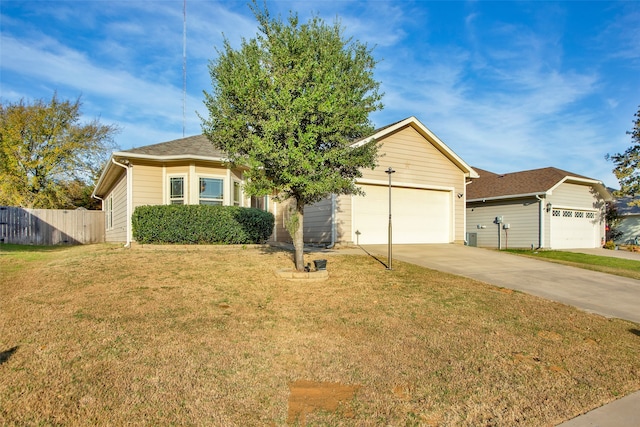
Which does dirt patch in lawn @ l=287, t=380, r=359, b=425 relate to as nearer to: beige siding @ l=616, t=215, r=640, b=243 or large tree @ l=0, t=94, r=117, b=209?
large tree @ l=0, t=94, r=117, b=209

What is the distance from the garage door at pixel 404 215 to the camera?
45.1ft

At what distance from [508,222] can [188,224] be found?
1634cm

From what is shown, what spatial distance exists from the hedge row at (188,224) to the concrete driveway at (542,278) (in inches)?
178

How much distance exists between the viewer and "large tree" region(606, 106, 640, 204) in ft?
69.9

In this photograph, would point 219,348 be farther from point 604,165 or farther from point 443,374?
point 604,165

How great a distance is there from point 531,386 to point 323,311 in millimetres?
2919

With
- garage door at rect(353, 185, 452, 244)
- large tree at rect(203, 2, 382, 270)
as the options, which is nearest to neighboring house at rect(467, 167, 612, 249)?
garage door at rect(353, 185, 452, 244)

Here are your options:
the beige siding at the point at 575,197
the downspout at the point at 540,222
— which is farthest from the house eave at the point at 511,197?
the beige siding at the point at 575,197

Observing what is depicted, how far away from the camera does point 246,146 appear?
272 inches

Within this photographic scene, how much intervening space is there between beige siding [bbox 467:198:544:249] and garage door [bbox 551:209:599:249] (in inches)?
43.3

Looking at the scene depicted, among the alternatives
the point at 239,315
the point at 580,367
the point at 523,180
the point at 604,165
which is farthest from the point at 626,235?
the point at 239,315

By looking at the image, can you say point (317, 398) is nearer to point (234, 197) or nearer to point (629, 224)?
point (234, 197)

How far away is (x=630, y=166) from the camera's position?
21484 millimetres

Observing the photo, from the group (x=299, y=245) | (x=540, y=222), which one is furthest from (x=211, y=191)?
(x=540, y=222)
